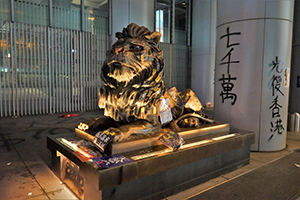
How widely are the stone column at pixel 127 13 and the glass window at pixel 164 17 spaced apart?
1508 mm

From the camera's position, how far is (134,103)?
8.64 feet

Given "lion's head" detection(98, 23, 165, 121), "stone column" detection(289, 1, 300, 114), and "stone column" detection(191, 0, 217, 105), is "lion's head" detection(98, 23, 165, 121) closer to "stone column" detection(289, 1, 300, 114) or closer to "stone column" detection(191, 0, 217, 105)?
"stone column" detection(289, 1, 300, 114)

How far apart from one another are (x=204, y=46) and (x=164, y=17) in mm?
2793

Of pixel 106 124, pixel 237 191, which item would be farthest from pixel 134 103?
pixel 237 191

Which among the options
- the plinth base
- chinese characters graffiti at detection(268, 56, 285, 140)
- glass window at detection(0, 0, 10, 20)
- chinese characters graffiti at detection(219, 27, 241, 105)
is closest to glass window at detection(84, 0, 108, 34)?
glass window at detection(0, 0, 10, 20)

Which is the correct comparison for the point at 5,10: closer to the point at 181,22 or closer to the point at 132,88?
the point at 132,88

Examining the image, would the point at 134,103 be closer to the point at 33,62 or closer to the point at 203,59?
the point at 33,62

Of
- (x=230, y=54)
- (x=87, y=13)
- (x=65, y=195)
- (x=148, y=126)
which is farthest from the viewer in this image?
(x=87, y=13)

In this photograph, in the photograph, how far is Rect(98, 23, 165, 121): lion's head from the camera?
7.91 feet

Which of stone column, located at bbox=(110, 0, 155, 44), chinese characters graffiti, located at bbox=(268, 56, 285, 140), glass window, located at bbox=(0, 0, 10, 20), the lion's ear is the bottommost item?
chinese characters graffiti, located at bbox=(268, 56, 285, 140)

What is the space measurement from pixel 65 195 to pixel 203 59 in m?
10.8

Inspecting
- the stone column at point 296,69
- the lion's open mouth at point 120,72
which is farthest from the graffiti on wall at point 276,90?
the stone column at point 296,69

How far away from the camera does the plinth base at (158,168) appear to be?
83.8 inches

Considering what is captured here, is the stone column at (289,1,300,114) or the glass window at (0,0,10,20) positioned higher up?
the glass window at (0,0,10,20)
